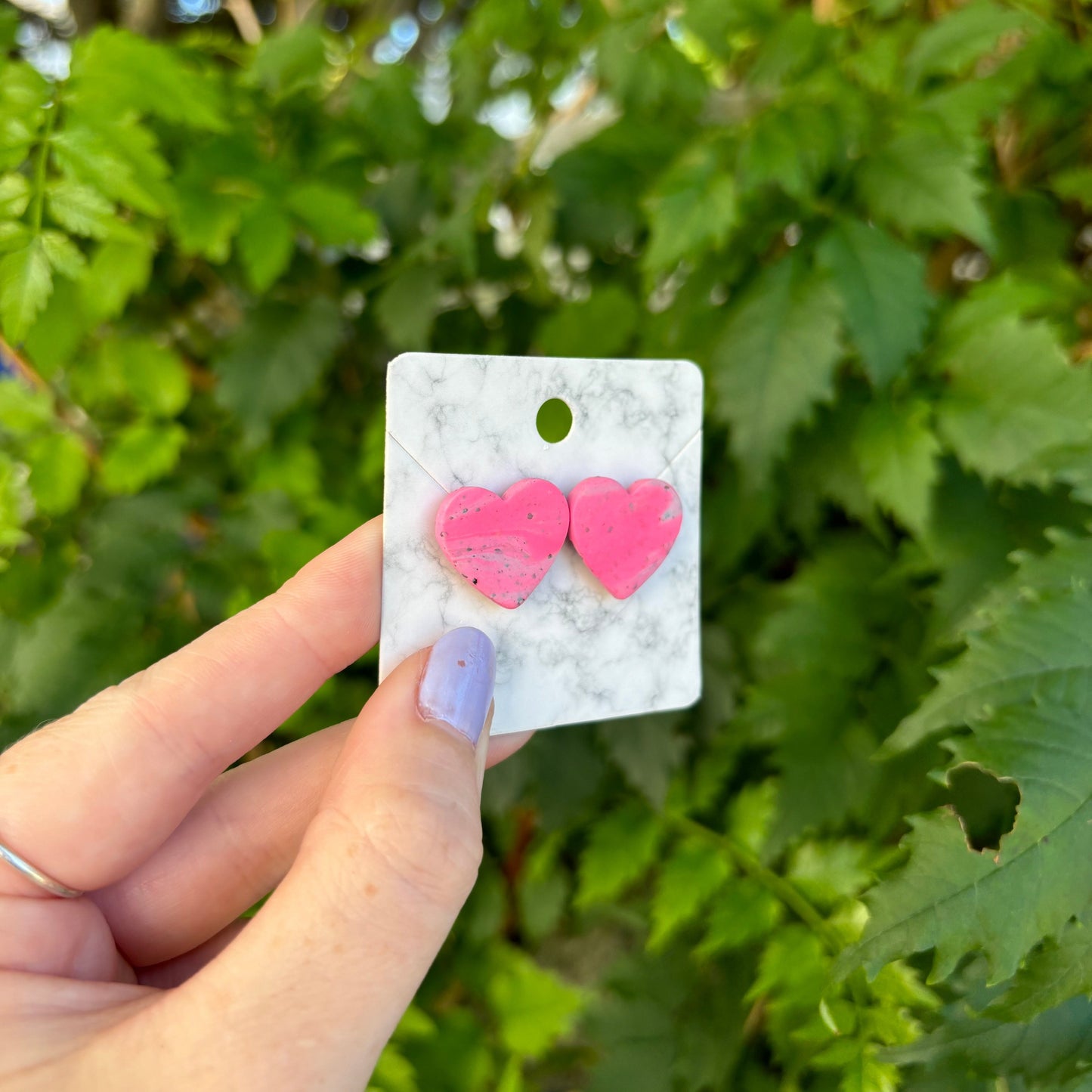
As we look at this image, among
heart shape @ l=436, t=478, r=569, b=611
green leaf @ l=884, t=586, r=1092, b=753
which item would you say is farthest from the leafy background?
heart shape @ l=436, t=478, r=569, b=611

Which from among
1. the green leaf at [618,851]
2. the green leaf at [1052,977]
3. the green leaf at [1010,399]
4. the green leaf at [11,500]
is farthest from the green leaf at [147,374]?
the green leaf at [1052,977]

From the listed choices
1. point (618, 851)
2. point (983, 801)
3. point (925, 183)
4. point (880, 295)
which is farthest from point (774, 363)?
point (618, 851)

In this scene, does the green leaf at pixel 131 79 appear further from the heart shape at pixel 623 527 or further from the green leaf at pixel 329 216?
the heart shape at pixel 623 527

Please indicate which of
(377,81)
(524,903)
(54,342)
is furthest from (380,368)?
(524,903)

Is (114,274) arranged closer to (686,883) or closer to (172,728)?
(172,728)

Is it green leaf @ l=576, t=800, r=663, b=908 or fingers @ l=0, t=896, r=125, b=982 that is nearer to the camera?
fingers @ l=0, t=896, r=125, b=982

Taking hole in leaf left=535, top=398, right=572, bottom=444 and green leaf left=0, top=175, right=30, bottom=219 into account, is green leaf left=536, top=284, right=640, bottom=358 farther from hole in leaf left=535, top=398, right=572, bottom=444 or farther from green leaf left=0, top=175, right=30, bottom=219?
green leaf left=0, top=175, right=30, bottom=219
